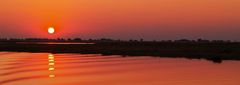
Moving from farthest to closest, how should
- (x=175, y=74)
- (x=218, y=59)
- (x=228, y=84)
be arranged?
1. (x=218, y=59)
2. (x=175, y=74)
3. (x=228, y=84)

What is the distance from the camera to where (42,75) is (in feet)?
119

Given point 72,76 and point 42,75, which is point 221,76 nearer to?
point 72,76

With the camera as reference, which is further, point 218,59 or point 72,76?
point 218,59

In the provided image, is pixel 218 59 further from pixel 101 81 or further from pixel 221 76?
pixel 101 81

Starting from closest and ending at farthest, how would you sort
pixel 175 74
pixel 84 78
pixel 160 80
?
pixel 160 80, pixel 84 78, pixel 175 74

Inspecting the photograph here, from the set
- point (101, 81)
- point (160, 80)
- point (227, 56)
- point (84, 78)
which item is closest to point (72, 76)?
point (84, 78)

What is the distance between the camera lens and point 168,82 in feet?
97.9

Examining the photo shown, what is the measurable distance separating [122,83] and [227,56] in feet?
104

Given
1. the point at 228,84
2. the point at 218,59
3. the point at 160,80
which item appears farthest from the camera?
the point at 218,59

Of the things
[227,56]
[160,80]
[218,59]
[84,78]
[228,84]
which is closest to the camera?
[228,84]

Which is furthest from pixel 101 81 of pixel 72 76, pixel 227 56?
pixel 227 56

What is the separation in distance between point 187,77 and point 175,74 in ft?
8.59

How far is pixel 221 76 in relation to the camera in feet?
111

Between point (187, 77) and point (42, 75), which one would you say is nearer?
point (187, 77)
